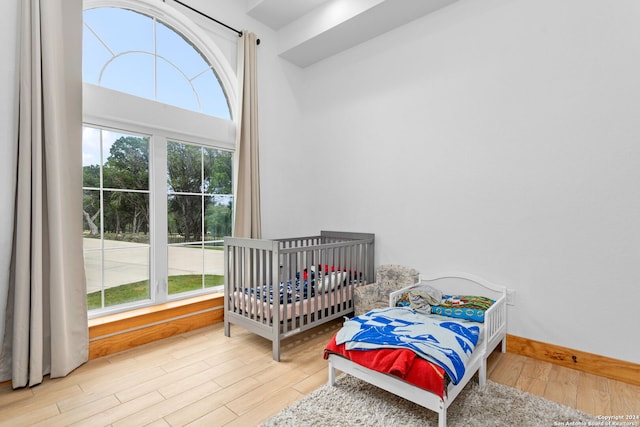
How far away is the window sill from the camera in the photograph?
7.70 feet

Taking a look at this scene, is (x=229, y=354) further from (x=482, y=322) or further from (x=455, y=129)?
(x=455, y=129)

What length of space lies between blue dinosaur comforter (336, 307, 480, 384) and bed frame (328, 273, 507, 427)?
100 mm

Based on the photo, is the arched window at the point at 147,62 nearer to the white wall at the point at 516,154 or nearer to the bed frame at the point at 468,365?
the white wall at the point at 516,154

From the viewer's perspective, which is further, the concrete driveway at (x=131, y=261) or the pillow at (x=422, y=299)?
the concrete driveway at (x=131, y=261)

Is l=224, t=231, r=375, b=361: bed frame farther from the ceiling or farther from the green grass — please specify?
the ceiling

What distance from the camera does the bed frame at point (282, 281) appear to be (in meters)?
2.35

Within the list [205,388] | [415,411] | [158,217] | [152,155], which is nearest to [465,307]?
[415,411]

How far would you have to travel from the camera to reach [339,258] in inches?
114

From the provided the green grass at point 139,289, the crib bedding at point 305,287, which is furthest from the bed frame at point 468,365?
the green grass at point 139,289

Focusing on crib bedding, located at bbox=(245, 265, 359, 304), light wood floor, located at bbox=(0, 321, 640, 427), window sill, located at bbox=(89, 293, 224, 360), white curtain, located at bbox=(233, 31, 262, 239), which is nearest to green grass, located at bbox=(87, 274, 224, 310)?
window sill, located at bbox=(89, 293, 224, 360)

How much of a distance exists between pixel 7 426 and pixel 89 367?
59cm

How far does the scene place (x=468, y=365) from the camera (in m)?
1.76

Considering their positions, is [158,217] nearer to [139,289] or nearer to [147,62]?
[139,289]

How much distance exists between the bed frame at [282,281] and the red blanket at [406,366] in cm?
77
